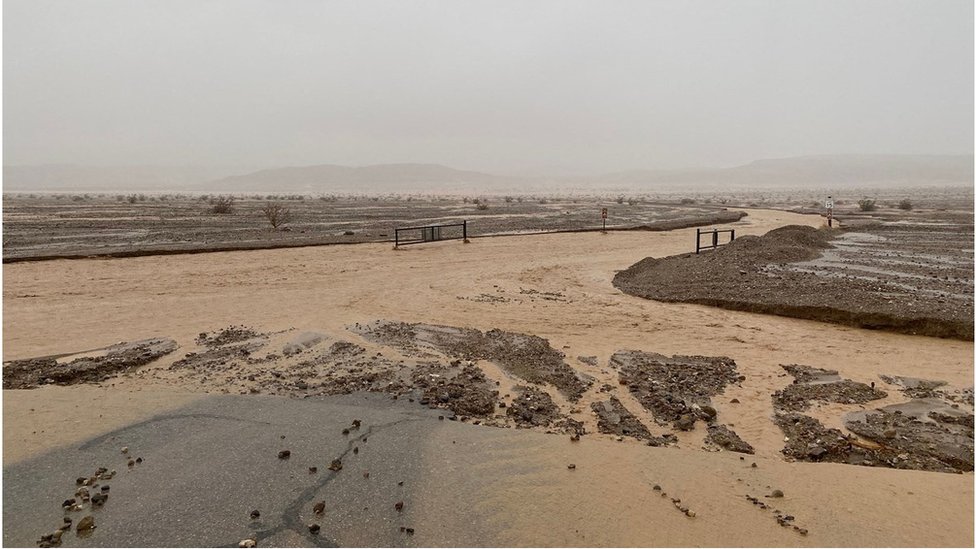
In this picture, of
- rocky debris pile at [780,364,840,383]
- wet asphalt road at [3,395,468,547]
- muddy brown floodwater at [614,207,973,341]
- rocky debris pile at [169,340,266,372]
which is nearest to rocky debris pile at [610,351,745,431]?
rocky debris pile at [780,364,840,383]

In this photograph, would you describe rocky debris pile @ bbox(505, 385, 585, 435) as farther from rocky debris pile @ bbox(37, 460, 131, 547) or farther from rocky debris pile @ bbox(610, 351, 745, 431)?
rocky debris pile @ bbox(37, 460, 131, 547)

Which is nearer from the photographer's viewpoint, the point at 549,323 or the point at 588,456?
the point at 588,456

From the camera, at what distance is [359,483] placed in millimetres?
4465

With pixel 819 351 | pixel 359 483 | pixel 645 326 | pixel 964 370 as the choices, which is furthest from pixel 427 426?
pixel 964 370

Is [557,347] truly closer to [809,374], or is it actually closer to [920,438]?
[809,374]

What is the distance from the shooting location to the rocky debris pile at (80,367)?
22.5 ft

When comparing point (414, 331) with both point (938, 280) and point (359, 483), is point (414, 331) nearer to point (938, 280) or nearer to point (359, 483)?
point (359, 483)

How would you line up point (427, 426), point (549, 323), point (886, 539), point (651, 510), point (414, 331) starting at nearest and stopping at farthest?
point (886, 539) → point (651, 510) → point (427, 426) → point (414, 331) → point (549, 323)

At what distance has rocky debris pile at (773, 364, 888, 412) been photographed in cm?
614

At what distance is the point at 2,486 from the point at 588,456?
196 inches

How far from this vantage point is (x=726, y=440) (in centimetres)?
523

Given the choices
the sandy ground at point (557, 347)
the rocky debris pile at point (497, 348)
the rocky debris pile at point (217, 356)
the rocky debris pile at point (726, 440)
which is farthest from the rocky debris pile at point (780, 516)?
the rocky debris pile at point (217, 356)

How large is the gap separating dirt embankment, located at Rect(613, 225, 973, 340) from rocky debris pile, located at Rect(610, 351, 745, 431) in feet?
12.8

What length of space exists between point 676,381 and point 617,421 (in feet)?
4.85
